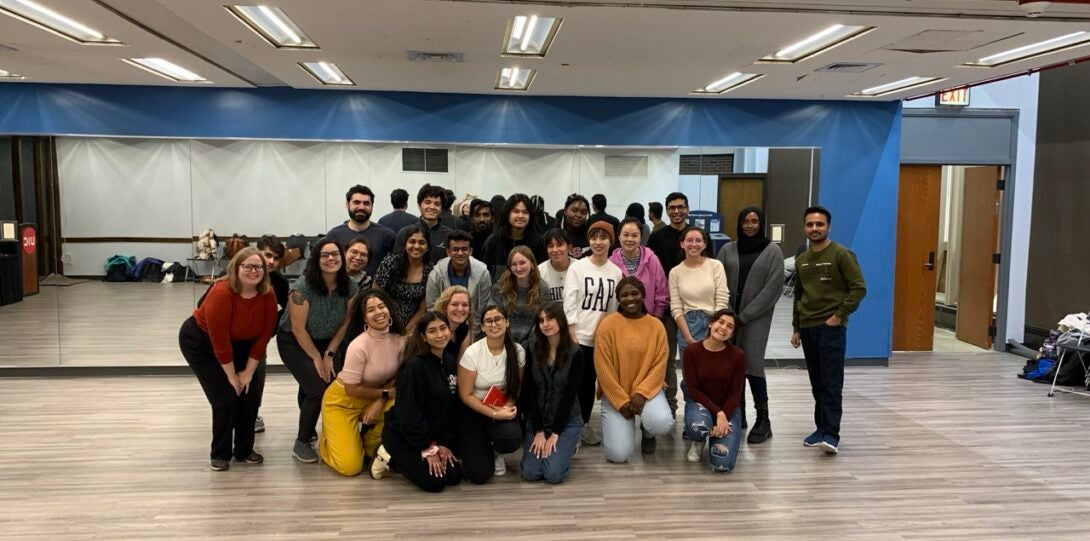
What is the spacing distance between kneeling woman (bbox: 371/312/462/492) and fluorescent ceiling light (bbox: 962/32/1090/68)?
4.18 meters

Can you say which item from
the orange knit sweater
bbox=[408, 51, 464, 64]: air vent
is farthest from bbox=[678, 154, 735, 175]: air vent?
the orange knit sweater

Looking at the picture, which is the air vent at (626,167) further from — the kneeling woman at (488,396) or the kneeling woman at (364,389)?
the kneeling woman at (364,389)

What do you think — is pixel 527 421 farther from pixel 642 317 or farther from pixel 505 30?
pixel 505 30

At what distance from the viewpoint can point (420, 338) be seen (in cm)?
397

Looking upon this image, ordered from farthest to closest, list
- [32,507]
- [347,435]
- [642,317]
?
[642,317], [347,435], [32,507]

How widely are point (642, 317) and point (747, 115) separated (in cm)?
358

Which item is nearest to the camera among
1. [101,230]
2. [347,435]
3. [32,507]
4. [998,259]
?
[32,507]

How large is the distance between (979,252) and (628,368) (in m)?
6.00

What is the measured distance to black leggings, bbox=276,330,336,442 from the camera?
4352 millimetres

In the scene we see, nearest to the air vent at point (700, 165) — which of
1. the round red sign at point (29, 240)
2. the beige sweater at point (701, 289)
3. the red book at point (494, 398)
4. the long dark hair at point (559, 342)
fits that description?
the beige sweater at point (701, 289)

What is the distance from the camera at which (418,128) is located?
6.96m

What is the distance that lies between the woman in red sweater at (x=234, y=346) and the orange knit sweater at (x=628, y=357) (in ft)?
6.39

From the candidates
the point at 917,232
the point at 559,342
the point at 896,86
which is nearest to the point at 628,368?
the point at 559,342

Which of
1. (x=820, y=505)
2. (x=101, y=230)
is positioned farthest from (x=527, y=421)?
(x=101, y=230)
